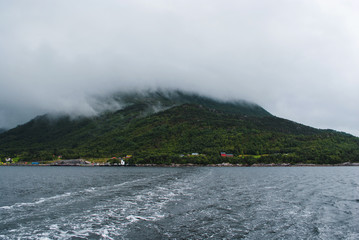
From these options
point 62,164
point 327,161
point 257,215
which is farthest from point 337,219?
point 62,164

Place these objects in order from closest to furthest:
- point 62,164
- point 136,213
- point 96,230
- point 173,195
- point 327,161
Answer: point 96,230
point 136,213
point 173,195
point 327,161
point 62,164

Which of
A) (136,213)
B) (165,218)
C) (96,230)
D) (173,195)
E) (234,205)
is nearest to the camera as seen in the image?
(96,230)

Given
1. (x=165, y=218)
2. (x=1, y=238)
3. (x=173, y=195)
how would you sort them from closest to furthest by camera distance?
(x=1, y=238)
(x=165, y=218)
(x=173, y=195)

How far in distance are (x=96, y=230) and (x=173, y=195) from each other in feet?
62.5

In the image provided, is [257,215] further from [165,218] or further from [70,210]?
[70,210]

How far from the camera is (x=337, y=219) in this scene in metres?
A: 26.4

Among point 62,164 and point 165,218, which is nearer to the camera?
point 165,218

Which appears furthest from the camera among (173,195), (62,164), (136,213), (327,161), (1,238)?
(62,164)

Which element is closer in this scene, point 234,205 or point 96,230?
point 96,230

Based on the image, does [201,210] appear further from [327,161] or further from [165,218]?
[327,161]

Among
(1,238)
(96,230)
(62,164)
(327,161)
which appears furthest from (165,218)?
(62,164)

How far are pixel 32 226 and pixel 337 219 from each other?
97.0 ft

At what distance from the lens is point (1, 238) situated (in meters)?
19.6

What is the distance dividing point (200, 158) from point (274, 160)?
48.5 meters
